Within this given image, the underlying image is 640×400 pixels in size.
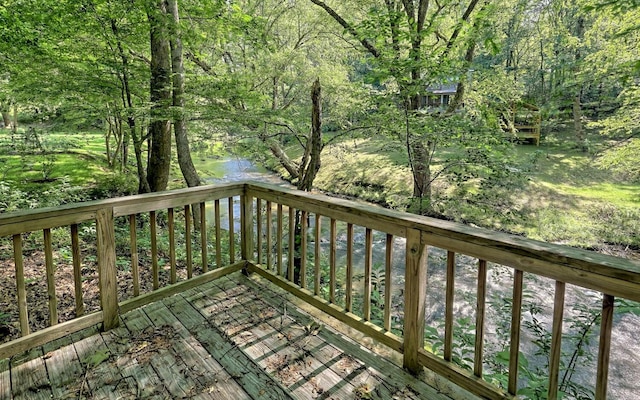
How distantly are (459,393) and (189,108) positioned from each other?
541cm

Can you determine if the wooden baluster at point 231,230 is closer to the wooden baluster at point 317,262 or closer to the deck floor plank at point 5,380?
the wooden baluster at point 317,262

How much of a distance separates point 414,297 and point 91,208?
80.1 inches

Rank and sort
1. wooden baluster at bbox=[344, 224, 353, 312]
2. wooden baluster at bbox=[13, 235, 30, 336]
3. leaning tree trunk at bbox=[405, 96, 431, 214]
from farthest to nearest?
1. leaning tree trunk at bbox=[405, 96, 431, 214]
2. wooden baluster at bbox=[344, 224, 353, 312]
3. wooden baluster at bbox=[13, 235, 30, 336]

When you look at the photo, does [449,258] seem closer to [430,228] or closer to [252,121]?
[430,228]

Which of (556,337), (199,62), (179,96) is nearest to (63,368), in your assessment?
(556,337)

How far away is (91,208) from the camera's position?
2.33 meters

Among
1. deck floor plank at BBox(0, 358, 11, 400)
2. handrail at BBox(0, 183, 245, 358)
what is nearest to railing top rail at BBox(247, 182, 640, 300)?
handrail at BBox(0, 183, 245, 358)

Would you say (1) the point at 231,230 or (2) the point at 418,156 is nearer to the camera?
(1) the point at 231,230

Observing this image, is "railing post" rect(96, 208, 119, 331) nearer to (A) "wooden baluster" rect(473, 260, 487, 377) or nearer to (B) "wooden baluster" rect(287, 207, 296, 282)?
(B) "wooden baluster" rect(287, 207, 296, 282)

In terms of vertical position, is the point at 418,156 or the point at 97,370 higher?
the point at 418,156

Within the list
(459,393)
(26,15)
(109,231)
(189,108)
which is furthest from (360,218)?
(26,15)

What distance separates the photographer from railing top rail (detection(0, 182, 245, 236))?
207 centimetres

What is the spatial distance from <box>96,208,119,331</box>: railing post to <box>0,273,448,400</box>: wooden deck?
11 cm

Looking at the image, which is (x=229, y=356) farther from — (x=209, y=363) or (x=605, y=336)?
(x=605, y=336)
